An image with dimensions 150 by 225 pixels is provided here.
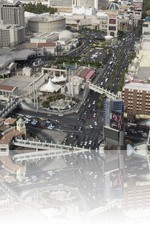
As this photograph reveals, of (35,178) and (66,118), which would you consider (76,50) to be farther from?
(35,178)

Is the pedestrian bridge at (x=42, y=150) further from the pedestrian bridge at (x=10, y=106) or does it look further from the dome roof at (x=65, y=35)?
the dome roof at (x=65, y=35)

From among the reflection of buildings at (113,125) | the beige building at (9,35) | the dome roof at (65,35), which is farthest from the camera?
the dome roof at (65,35)

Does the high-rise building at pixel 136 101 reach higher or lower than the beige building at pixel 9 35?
lower

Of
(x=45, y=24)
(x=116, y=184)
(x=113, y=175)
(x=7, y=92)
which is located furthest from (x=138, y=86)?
(x=45, y=24)

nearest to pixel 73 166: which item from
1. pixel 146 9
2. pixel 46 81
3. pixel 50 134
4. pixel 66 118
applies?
pixel 50 134

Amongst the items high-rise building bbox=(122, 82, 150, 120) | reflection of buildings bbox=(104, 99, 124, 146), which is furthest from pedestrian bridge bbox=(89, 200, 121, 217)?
high-rise building bbox=(122, 82, 150, 120)

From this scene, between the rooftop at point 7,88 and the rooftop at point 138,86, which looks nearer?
the rooftop at point 138,86

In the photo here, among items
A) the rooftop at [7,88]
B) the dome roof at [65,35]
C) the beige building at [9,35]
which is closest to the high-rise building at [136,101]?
the rooftop at [7,88]

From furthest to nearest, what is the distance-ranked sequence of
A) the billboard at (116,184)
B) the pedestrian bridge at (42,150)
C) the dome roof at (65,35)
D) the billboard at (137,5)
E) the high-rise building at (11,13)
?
the billboard at (137,5) < the dome roof at (65,35) < the high-rise building at (11,13) < the pedestrian bridge at (42,150) < the billboard at (116,184)
